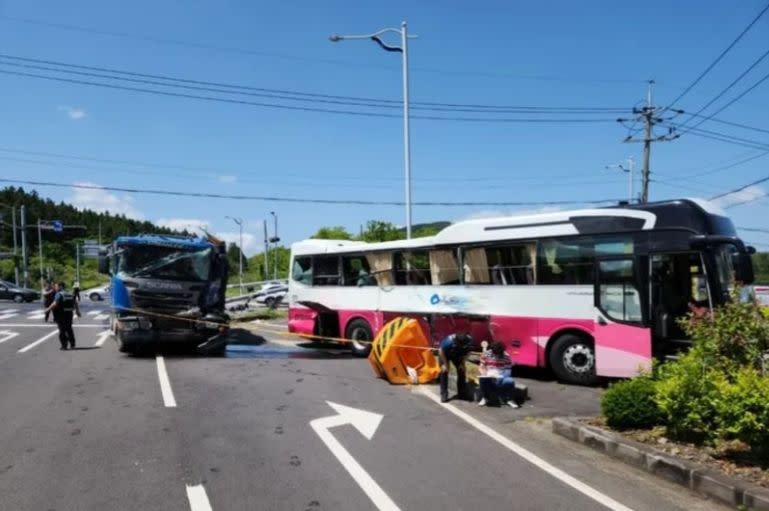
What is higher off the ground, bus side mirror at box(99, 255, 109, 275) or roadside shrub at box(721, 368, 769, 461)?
bus side mirror at box(99, 255, 109, 275)

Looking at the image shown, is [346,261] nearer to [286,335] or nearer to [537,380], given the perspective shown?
[286,335]

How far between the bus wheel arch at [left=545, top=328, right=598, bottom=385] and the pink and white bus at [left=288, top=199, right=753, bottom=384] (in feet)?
0.06

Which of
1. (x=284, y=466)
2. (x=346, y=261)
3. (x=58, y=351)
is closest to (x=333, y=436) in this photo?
(x=284, y=466)

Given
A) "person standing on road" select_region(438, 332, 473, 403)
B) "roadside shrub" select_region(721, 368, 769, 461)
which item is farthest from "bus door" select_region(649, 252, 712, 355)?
"roadside shrub" select_region(721, 368, 769, 461)

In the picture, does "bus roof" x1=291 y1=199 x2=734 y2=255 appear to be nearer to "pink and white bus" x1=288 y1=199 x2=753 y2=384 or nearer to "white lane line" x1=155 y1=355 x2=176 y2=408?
"pink and white bus" x1=288 y1=199 x2=753 y2=384

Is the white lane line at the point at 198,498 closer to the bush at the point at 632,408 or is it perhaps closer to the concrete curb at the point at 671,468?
the concrete curb at the point at 671,468

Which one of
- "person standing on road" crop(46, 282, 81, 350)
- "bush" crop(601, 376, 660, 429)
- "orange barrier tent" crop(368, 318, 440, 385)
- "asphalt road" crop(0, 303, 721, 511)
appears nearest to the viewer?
"asphalt road" crop(0, 303, 721, 511)

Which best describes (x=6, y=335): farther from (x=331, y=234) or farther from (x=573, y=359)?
(x=331, y=234)

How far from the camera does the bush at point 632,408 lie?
26.9 ft

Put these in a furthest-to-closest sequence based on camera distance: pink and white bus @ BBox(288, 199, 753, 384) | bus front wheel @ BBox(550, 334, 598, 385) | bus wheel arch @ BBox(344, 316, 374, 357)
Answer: bus wheel arch @ BBox(344, 316, 374, 357) < bus front wheel @ BBox(550, 334, 598, 385) < pink and white bus @ BBox(288, 199, 753, 384)

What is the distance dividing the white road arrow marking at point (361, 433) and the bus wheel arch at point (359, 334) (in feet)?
22.9

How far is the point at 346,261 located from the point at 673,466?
1255 centimetres

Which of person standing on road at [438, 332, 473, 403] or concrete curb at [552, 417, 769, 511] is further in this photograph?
person standing on road at [438, 332, 473, 403]

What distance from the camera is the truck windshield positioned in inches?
641
